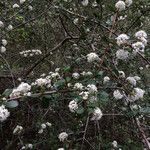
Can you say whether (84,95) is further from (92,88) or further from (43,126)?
(43,126)

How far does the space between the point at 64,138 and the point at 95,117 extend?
0.53m

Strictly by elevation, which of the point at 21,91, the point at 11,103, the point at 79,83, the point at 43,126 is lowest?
the point at 11,103

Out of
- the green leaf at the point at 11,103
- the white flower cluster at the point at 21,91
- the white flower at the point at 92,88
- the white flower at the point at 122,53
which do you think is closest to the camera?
the green leaf at the point at 11,103

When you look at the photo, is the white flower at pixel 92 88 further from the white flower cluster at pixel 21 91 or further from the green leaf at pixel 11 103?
the green leaf at pixel 11 103

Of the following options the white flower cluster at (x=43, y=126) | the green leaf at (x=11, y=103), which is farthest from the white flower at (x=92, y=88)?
the white flower cluster at (x=43, y=126)

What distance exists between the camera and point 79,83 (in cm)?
313

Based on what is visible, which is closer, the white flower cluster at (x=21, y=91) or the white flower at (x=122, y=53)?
the white flower cluster at (x=21, y=91)

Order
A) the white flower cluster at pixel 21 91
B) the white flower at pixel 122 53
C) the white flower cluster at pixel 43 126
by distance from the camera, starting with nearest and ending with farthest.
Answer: the white flower cluster at pixel 21 91
the white flower at pixel 122 53
the white flower cluster at pixel 43 126

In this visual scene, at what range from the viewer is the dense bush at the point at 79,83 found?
3.04m

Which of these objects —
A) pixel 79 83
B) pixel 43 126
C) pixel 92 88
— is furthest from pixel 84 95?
pixel 43 126

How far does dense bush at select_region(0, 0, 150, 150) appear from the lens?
9.98ft

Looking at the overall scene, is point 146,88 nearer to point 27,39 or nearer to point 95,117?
point 95,117

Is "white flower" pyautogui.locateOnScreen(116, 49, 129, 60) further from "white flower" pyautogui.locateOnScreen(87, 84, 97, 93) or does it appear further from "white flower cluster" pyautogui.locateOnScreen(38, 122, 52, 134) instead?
"white flower cluster" pyautogui.locateOnScreen(38, 122, 52, 134)

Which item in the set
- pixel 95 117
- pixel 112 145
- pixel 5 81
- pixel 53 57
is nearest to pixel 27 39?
pixel 53 57
